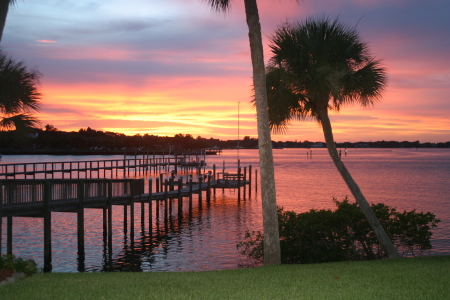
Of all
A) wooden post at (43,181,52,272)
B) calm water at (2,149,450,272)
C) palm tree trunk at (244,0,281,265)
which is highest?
palm tree trunk at (244,0,281,265)

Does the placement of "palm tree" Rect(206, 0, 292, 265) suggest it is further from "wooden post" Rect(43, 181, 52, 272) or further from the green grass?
"wooden post" Rect(43, 181, 52, 272)

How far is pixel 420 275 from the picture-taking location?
8984mm

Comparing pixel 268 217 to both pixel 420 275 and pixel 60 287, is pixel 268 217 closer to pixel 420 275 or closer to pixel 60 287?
pixel 420 275

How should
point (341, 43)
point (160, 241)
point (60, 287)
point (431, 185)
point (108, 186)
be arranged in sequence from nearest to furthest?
point (60, 287) → point (341, 43) → point (108, 186) → point (160, 241) → point (431, 185)

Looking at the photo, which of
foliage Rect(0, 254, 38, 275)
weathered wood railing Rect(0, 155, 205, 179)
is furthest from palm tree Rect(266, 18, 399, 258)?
weathered wood railing Rect(0, 155, 205, 179)

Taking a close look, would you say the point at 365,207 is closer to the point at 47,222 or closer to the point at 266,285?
the point at 266,285

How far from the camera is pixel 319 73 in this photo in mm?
13844

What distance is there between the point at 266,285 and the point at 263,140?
14.5ft

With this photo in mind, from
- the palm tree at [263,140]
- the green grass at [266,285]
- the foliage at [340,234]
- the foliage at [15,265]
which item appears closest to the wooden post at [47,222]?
the foliage at [15,265]

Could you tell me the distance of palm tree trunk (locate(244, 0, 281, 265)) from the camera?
39.2ft

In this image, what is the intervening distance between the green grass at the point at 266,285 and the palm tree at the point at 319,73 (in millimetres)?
4818

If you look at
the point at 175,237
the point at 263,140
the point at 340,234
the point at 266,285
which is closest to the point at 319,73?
the point at 263,140

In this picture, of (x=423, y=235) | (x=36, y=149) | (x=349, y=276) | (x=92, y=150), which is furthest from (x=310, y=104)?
(x=92, y=150)

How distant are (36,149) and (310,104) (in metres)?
160
